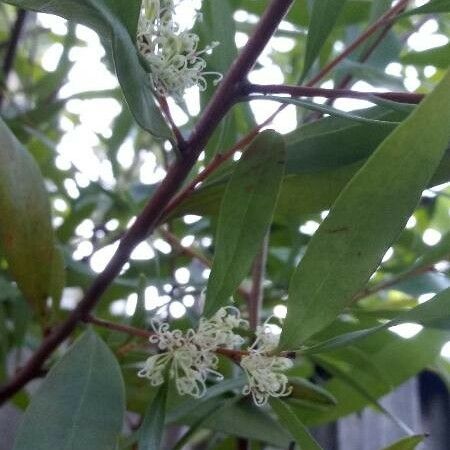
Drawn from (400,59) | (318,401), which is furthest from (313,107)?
(400,59)

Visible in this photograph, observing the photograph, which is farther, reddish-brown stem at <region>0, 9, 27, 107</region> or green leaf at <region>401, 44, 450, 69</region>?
reddish-brown stem at <region>0, 9, 27, 107</region>

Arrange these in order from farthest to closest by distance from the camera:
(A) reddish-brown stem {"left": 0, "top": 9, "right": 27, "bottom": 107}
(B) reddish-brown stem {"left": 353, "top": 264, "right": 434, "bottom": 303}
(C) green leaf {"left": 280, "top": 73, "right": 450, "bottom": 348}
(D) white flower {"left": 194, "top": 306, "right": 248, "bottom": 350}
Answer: (A) reddish-brown stem {"left": 0, "top": 9, "right": 27, "bottom": 107} < (B) reddish-brown stem {"left": 353, "top": 264, "right": 434, "bottom": 303} < (D) white flower {"left": 194, "top": 306, "right": 248, "bottom": 350} < (C) green leaf {"left": 280, "top": 73, "right": 450, "bottom": 348}

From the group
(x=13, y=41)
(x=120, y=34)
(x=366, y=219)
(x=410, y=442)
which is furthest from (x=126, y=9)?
(x=13, y=41)

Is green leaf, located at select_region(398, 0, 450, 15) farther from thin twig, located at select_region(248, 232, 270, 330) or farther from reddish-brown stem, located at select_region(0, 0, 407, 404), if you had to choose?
thin twig, located at select_region(248, 232, 270, 330)

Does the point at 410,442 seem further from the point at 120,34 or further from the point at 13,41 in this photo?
the point at 13,41

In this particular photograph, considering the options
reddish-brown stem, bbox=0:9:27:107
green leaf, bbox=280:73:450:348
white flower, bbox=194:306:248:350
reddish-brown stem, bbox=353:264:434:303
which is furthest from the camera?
reddish-brown stem, bbox=0:9:27:107

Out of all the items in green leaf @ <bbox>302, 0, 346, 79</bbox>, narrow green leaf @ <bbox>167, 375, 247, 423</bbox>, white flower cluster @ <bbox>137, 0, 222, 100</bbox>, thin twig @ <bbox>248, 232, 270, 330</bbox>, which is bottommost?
narrow green leaf @ <bbox>167, 375, 247, 423</bbox>

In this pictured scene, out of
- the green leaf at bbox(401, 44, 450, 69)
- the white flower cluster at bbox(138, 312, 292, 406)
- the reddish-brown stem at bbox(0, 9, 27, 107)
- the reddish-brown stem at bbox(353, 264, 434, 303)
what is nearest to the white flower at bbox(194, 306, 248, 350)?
the white flower cluster at bbox(138, 312, 292, 406)
